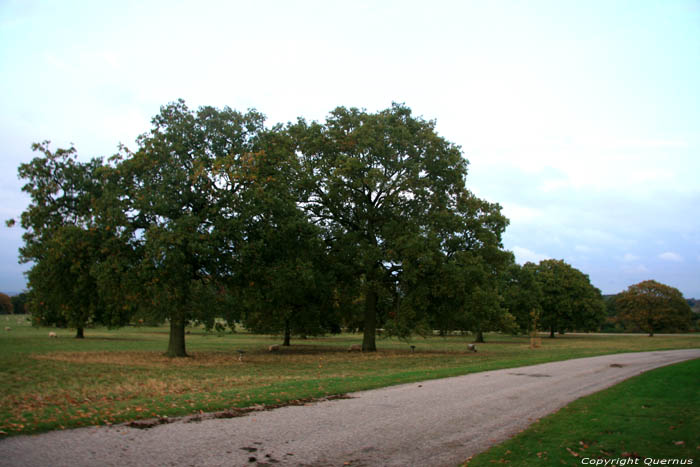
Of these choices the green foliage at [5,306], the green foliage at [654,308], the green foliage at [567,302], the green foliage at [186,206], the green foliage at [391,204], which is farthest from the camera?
the green foliage at [5,306]

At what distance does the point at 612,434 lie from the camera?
28.7ft

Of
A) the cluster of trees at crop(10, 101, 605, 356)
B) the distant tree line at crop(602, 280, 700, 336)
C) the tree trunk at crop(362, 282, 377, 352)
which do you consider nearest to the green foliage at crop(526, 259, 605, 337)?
the distant tree line at crop(602, 280, 700, 336)

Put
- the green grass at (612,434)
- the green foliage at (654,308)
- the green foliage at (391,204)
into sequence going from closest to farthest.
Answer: the green grass at (612,434) < the green foliage at (391,204) < the green foliage at (654,308)

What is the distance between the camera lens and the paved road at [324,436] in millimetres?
7000

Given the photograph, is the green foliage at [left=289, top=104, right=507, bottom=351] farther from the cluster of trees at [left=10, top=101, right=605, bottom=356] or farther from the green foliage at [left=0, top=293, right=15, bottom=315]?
the green foliage at [left=0, top=293, right=15, bottom=315]

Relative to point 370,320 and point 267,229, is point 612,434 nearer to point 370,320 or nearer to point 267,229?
point 267,229

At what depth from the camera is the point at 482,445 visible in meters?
8.20

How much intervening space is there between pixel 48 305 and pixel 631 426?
29.1 metres

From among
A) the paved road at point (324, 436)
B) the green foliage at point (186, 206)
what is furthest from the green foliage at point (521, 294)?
the paved road at point (324, 436)

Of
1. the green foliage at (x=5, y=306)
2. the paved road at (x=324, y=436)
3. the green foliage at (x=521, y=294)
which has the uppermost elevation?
the green foliage at (x=521, y=294)

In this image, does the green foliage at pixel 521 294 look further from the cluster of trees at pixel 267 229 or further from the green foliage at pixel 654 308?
the cluster of trees at pixel 267 229

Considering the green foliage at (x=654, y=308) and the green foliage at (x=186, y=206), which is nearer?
the green foliage at (x=186, y=206)

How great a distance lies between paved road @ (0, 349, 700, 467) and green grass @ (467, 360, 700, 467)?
0.56m

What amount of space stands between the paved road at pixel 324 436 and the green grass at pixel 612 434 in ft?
1.83
